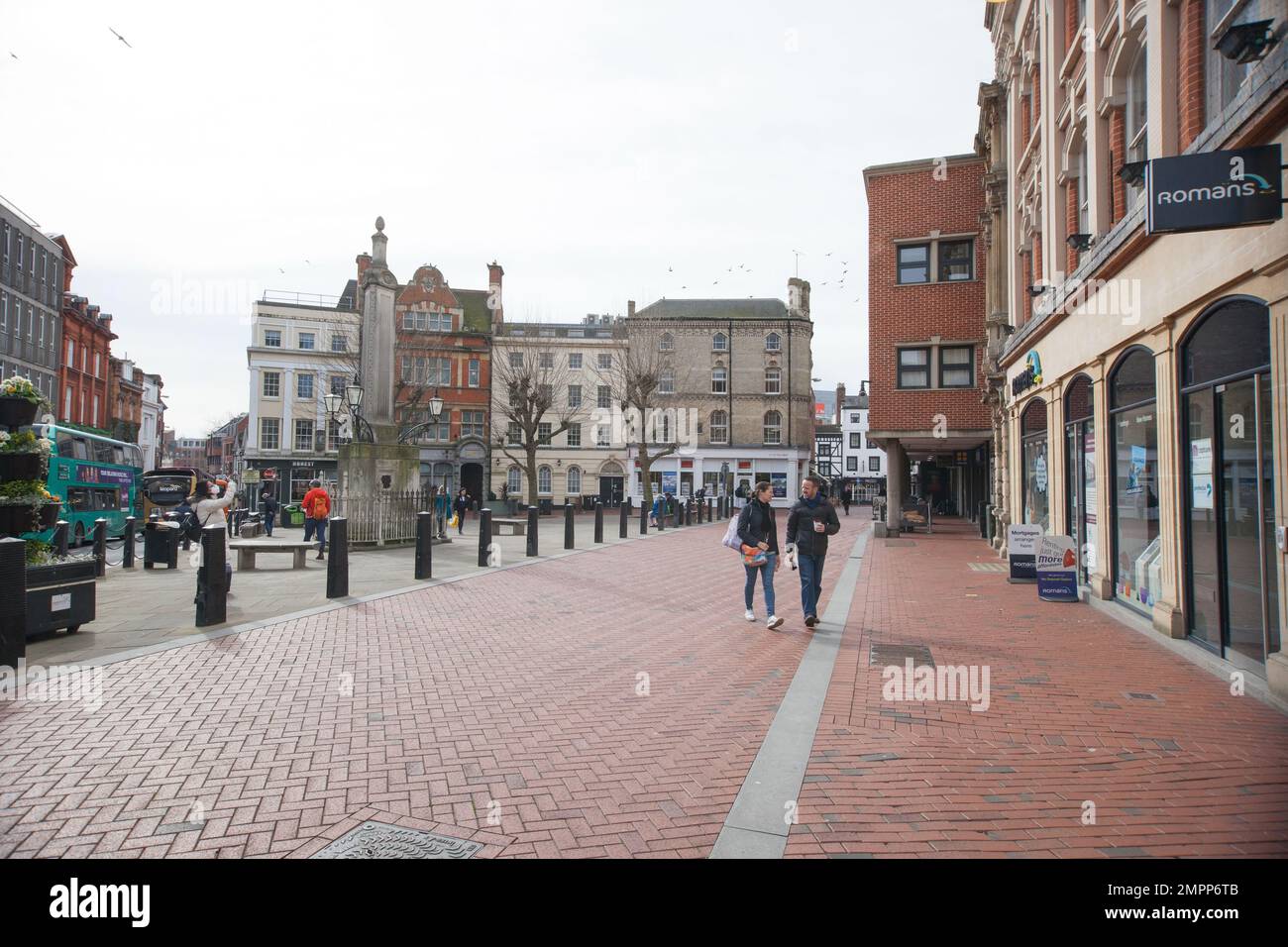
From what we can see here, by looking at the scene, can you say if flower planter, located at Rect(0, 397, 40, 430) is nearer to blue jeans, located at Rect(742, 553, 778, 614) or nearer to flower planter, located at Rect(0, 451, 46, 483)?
flower planter, located at Rect(0, 451, 46, 483)

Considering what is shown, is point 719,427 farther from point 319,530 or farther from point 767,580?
point 767,580

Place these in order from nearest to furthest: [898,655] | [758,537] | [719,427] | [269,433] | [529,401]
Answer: [898,655] → [758,537] → [529,401] → [269,433] → [719,427]

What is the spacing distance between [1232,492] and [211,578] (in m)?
9.86

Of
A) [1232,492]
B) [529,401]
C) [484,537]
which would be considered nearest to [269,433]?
[529,401]

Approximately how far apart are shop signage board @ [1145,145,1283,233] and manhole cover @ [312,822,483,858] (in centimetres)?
619

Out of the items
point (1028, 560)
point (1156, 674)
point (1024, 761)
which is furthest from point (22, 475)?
point (1028, 560)

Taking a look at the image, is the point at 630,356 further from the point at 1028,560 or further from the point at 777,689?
the point at 777,689

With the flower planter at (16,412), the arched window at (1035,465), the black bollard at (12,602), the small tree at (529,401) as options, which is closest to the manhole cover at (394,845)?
the black bollard at (12,602)

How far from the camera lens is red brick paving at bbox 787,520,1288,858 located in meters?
3.26

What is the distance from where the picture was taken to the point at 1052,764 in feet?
13.6

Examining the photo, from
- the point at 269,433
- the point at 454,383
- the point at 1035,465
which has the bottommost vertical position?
the point at 1035,465

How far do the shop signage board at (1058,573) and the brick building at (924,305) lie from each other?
1249cm

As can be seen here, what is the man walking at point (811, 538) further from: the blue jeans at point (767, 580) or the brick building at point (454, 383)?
the brick building at point (454, 383)

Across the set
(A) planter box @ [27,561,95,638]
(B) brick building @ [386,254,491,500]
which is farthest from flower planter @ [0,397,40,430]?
(B) brick building @ [386,254,491,500]
